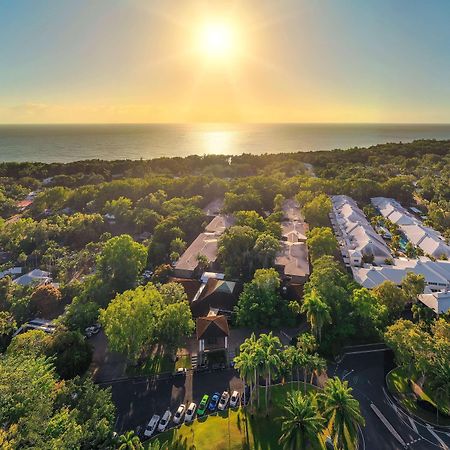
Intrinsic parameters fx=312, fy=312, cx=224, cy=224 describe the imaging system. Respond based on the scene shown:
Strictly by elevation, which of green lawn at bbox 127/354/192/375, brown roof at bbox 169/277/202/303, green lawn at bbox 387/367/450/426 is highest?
brown roof at bbox 169/277/202/303

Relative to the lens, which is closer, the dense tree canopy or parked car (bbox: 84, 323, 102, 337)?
the dense tree canopy

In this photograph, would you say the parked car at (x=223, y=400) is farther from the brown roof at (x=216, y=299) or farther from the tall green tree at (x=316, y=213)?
the tall green tree at (x=316, y=213)

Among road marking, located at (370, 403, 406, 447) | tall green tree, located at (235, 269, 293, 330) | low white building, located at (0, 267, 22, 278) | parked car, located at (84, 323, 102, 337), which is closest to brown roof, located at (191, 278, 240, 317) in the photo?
tall green tree, located at (235, 269, 293, 330)

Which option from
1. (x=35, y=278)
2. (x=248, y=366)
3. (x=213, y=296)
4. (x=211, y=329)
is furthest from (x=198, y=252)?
(x=248, y=366)

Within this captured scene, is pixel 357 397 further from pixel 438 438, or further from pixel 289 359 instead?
pixel 289 359

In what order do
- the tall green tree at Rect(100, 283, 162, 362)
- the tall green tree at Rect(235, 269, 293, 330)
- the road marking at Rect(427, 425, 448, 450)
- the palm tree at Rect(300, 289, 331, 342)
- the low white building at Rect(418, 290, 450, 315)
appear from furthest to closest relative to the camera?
the low white building at Rect(418, 290, 450, 315) < the tall green tree at Rect(235, 269, 293, 330) < the palm tree at Rect(300, 289, 331, 342) < the tall green tree at Rect(100, 283, 162, 362) < the road marking at Rect(427, 425, 448, 450)

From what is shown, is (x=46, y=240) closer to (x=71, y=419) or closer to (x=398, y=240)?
(x=71, y=419)

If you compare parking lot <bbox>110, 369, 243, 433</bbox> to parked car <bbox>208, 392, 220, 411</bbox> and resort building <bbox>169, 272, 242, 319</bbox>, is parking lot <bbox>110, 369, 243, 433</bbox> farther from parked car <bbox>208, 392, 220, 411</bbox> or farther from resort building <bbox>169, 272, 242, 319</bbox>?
resort building <bbox>169, 272, 242, 319</bbox>
